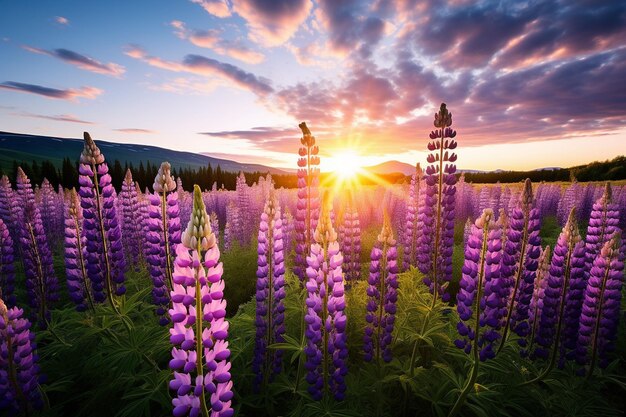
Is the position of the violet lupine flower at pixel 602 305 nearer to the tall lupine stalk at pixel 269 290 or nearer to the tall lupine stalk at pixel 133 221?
the tall lupine stalk at pixel 269 290

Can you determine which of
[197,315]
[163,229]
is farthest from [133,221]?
[197,315]

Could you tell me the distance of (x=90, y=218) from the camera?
398 cm

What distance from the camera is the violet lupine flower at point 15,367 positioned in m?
3.09

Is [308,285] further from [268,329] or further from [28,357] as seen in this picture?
[28,357]

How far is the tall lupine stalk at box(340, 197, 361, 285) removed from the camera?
5.77 meters

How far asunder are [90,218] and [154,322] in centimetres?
174

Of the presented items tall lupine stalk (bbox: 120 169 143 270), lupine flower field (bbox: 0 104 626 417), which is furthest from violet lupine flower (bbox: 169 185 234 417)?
tall lupine stalk (bbox: 120 169 143 270)

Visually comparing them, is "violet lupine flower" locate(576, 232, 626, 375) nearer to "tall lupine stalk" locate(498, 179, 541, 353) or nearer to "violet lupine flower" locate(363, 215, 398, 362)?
"tall lupine stalk" locate(498, 179, 541, 353)

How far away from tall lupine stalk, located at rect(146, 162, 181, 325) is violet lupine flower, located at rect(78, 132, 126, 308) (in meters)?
0.51

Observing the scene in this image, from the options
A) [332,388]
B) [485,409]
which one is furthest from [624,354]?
[332,388]

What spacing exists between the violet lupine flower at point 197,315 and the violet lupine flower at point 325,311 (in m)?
1.04

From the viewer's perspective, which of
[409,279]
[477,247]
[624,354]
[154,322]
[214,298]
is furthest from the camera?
[409,279]

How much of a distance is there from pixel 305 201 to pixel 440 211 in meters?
1.84

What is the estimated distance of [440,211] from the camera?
176 inches
